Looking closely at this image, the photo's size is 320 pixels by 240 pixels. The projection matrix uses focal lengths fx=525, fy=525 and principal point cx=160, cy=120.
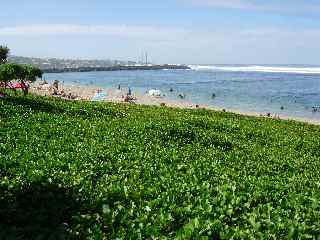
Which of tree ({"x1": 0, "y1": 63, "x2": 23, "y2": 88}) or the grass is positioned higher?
tree ({"x1": 0, "y1": 63, "x2": 23, "y2": 88})

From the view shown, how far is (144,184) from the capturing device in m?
17.6

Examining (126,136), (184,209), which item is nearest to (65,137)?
(126,136)

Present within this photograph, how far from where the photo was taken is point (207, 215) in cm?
1491

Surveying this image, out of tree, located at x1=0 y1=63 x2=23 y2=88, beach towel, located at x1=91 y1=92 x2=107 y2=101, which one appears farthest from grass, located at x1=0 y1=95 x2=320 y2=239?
beach towel, located at x1=91 y1=92 x2=107 y2=101

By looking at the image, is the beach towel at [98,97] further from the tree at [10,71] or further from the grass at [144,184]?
the grass at [144,184]

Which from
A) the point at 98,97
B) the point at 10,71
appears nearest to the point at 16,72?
the point at 10,71

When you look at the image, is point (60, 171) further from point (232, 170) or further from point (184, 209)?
point (232, 170)

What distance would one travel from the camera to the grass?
14.0 m

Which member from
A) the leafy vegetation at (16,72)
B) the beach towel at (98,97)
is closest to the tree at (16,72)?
the leafy vegetation at (16,72)

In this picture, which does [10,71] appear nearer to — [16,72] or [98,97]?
[16,72]

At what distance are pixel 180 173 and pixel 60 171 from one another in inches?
180

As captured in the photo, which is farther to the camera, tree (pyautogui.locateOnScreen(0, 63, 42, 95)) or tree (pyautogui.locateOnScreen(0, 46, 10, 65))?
tree (pyautogui.locateOnScreen(0, 46, 10, 65))

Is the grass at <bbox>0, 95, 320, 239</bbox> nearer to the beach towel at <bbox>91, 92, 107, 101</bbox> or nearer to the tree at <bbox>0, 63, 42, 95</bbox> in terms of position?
the tree at <bbox>0, 63, 42, 95</bbox>

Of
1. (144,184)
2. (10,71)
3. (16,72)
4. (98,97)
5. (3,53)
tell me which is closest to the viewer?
(144,184)
